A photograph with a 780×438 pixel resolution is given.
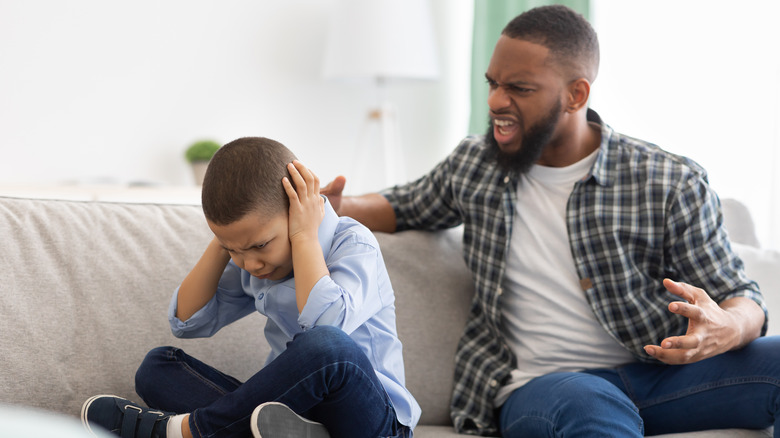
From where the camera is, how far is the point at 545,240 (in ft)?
5.21

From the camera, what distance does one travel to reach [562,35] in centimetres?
160

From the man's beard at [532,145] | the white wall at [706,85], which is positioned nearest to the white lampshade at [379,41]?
the white wall at [706,85]

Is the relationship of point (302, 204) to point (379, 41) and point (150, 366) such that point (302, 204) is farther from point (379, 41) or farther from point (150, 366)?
point (379, 41)

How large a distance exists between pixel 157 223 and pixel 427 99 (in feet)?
7.49

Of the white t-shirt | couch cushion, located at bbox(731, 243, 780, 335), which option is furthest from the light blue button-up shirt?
couch cushion, located at bbox(731, 243, 780, 335)

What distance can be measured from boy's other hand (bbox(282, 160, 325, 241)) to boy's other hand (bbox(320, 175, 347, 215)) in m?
0.30

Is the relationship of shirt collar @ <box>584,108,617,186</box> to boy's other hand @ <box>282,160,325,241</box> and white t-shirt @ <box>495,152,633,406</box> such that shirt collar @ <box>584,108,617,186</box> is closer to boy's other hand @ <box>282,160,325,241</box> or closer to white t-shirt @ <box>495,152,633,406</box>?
white t-shirt @ <box>495,152,633,406</box>

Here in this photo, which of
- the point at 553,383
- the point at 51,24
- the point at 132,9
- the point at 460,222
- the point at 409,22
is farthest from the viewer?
the point at 409,22

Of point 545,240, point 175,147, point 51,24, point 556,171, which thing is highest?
point 51,24

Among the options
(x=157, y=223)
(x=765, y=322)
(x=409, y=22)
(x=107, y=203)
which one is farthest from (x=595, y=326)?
(x=409, y=22)

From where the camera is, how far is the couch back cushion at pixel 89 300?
1.28m

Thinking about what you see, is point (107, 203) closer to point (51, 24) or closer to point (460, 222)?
point (460, 222)

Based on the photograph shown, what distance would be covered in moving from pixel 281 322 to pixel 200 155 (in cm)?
176

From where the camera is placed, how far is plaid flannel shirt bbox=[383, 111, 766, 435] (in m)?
1.47
